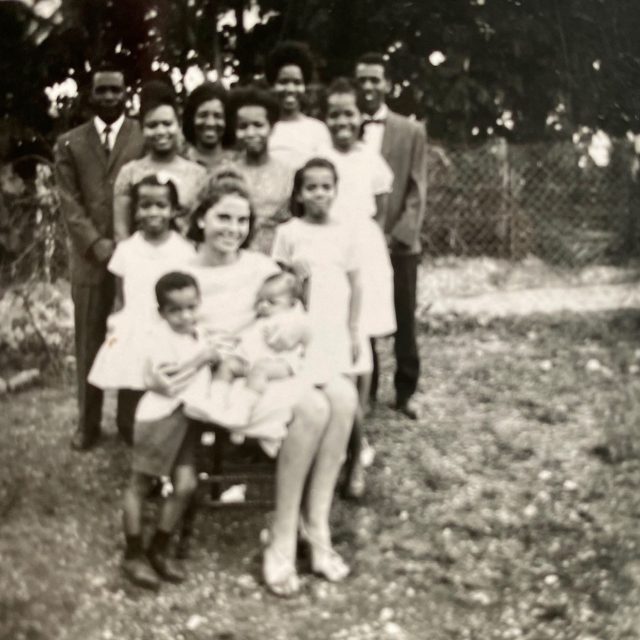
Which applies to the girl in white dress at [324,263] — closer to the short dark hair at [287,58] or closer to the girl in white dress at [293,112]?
the girl in white dress at [293,112]

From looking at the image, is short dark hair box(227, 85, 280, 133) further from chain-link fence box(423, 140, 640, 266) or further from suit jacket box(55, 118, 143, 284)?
chain-link fence box(423, 140, 640, 266)

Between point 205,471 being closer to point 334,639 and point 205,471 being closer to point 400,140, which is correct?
point 334,639

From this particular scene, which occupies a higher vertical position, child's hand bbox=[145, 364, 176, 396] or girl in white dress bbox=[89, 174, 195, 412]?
girl in white dress bbox=[89, 174, 195, 412]

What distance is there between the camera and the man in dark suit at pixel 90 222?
2.37 meters

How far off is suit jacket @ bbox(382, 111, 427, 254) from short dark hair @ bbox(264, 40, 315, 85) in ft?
1.22

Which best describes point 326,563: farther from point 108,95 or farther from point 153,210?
point 108,95

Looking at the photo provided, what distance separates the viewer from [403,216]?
2.65 meters

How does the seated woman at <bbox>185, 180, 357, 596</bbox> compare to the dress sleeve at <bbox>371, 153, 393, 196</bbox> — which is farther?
the dress sleeve at <bbox>371, 153, 393, 196</bbox>

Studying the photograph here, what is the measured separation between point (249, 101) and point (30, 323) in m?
0.81

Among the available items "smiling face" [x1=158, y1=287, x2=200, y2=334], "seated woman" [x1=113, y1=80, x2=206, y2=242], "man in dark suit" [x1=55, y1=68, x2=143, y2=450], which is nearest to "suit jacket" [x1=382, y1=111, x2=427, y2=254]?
"seated woman" [x1=113, y1=80, x2=206, y2=242]

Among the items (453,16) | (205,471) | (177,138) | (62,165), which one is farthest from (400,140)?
(205,471)

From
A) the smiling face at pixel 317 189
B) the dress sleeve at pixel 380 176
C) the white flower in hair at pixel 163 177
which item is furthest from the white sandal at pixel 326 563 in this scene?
the dress sleeve at pixel 380 176

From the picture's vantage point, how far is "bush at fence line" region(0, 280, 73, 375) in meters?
2.42

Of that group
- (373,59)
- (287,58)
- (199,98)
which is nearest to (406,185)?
(373,59)
